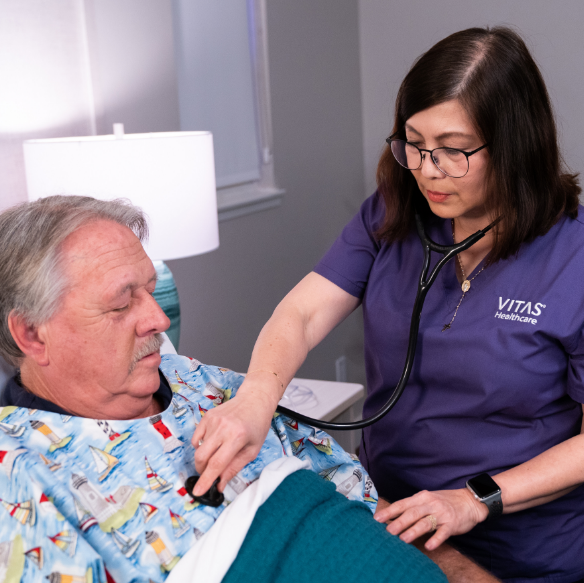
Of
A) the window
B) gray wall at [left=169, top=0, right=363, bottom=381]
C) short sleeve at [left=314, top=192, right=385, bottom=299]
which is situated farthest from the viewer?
gray wall at [left=169, top=0, right=363, bottom=381]

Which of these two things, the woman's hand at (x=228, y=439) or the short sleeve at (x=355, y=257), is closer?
the woman's hand at (x=228, y=439)

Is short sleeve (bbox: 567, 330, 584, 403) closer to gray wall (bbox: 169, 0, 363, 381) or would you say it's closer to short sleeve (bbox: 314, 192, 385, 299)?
short sleeve (bbox: 314, 192, 385, 299)

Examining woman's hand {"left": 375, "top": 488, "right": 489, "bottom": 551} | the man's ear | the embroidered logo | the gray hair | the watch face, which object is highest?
the gray hair

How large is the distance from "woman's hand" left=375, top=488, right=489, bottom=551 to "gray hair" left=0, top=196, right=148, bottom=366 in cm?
60

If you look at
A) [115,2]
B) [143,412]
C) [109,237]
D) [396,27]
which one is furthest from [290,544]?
[396,27]

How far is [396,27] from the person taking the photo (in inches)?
131

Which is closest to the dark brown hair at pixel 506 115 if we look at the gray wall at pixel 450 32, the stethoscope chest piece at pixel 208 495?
the stethoscope chest piece at pixel 208 495

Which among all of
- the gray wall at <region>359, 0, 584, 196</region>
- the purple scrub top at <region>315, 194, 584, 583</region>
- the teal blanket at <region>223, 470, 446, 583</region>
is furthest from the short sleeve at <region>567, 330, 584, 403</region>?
the gray wall at <region>359, 0, 584, 196</region>

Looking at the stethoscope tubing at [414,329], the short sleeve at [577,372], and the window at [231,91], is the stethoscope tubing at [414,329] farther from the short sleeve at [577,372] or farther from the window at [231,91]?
the window at [231,91]

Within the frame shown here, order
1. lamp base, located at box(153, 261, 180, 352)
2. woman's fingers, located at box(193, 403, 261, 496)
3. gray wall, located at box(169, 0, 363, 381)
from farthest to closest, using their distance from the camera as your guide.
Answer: gray wall, located at box(169, 0, 363, 381), lamp base, located at box(153, 261, 180, 352), woman's fingers, located at box(193, 403, 261, 496)

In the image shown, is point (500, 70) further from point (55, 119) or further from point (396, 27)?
point (396, 27)

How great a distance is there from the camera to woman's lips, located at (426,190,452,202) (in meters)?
1.22

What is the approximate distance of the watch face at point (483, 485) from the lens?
1.14 m

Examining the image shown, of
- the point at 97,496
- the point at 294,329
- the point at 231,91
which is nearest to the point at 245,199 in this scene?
the point at 231,91
